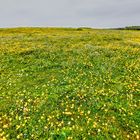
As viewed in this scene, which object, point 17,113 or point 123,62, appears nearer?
point 17,113

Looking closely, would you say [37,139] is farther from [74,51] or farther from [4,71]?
[74,51]

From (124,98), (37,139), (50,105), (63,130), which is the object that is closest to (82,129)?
(63,130)

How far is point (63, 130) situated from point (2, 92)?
739cm

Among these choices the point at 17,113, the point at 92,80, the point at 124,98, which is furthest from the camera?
the point at 92,80

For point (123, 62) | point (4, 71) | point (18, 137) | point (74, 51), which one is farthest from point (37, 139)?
point (74, 51)

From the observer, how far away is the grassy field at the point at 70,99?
1488 cm

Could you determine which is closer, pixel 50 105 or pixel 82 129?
pixel 82 129

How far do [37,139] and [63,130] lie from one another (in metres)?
1.17

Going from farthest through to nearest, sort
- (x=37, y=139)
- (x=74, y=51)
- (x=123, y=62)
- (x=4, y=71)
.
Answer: (x=74, y=51), (x=123, y=62), (x=4, y=71), (x=37, y=139)

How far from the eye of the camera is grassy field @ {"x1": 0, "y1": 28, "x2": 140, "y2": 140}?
14.9m

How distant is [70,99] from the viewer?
18.2m

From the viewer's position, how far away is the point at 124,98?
1870cm

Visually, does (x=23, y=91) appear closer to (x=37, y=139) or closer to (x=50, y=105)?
(x=50, y=105)

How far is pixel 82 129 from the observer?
48.3ft
